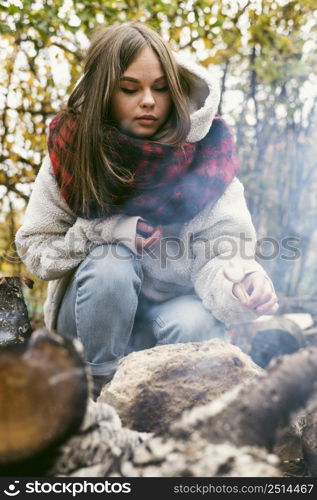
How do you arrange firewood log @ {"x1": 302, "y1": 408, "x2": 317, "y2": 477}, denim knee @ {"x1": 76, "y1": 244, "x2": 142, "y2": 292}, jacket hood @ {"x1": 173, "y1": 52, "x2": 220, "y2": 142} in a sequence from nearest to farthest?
firewood log @ {"x1": 302, "y1": 408, "x2": 317, "y2": 477}
denim knee @ {"x1": 76, "y1": 244, "x2": 142, "y2": 292}
jacket hood @ {"x1": 173, "y1": 52, "x2": 220, "y2": 142}

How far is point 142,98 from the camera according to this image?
5.86 feet

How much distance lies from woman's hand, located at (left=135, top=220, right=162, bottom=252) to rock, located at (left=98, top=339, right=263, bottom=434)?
467mm

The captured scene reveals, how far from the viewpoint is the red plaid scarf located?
1801 mm

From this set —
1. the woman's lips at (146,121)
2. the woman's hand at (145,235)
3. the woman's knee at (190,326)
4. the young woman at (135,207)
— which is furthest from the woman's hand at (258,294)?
the woman's lips at (146,121)

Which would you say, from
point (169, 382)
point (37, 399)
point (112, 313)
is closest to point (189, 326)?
point (112, 313)

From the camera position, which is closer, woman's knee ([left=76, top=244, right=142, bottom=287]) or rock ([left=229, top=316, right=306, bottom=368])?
woman's knee ([left=76, top=244, right=142, bottom=287])

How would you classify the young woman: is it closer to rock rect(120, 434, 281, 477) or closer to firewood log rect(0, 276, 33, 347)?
firewood log rect(0, 276, 33, 347)

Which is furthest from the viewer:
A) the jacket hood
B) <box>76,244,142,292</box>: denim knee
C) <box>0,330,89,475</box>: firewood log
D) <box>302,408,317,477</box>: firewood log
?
the jacket hood

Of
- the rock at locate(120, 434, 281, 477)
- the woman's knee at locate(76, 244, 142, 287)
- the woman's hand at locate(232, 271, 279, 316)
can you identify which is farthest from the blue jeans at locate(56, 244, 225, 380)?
the rock at locate(120, 434, 281, 477)

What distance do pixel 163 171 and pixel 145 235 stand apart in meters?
0.23

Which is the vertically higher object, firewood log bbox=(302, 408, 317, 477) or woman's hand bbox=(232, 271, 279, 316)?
woman's hand bbox=(232, 271, 279, 316)

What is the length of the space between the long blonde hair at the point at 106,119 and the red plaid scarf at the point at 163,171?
0.03 metres

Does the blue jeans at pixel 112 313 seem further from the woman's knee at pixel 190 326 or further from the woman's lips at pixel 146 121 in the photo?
the woman's lips at pixel 146 121

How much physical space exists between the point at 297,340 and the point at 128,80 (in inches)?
61.7
